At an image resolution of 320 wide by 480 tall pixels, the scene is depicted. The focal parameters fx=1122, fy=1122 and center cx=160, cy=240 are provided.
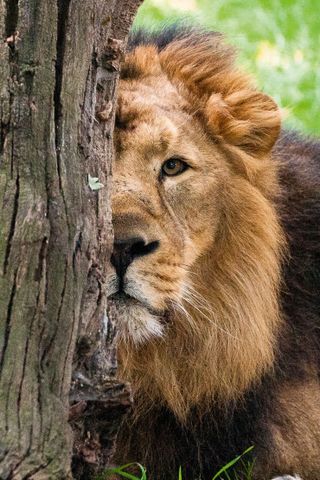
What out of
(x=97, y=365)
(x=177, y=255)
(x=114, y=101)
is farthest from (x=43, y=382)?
(x=177, y=255)

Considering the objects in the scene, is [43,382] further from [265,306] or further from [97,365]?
[265,306]

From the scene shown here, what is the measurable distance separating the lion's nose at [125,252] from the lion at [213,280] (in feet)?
0.64

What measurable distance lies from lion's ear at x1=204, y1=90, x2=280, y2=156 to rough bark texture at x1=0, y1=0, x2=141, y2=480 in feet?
4.56

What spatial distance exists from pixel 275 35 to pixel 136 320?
647 cm

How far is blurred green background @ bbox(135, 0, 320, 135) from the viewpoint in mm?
8867

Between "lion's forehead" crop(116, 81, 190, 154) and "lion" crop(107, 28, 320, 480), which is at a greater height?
"lion's forehead" crop(116, 81, 190, 154)

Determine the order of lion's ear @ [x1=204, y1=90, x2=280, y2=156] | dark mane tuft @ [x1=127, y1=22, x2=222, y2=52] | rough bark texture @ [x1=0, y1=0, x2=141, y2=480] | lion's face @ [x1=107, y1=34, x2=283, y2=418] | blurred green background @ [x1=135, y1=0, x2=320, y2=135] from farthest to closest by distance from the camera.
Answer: blurred green background @ [x1=135, y1=0, x2=320, y2=135] → dark mane tuft @ [x1=127, y1=22, x2=222, y2=52] → lion's ear @ [x1=204, y1=90, x2=280, y2=156] → lion's face @ [x1=107, y1=34, x2=283, y2=418] → rough bark texture @ [x1=0, y1=0, x2=141, y2=480]

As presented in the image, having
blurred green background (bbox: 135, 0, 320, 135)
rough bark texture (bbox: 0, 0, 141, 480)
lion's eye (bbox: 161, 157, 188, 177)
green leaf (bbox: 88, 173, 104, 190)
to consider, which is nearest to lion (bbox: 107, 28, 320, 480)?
lion's eye (bbox: 161, 157, 188, 177)

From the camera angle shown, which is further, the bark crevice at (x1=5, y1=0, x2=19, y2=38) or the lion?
the lion

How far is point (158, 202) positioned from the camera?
3.95m

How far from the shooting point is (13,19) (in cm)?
282

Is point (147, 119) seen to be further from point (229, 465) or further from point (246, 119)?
point (229, 465)

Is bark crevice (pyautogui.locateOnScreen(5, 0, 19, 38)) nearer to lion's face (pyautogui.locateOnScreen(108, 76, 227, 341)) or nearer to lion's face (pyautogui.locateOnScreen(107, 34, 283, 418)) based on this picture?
lion's face (pyautogui.locateOnScreen(108, 76, 227, 341))

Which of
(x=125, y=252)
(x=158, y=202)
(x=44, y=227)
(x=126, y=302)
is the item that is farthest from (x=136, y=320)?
(x=44, y=227)
